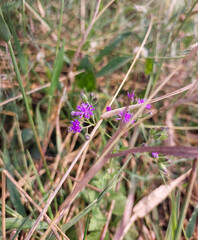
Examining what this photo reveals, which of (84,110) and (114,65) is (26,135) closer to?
(84,110)

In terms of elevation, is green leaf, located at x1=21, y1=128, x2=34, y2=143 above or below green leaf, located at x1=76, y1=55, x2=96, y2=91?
below

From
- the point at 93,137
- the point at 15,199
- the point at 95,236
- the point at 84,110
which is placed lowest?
the point at 95,236

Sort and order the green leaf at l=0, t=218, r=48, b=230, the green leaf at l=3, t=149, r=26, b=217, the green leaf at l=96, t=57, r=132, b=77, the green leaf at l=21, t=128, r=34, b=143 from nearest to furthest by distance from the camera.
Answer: the green leaf at l=0, t=218, r=48, b=230
the green leaf at l=3, t=149, r=26, b=217
the green leaf at l=21, t=128, r=34, b=143
the green leaf at l=96, t=57, r=132, b=77

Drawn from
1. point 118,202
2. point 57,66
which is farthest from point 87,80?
point 118,202

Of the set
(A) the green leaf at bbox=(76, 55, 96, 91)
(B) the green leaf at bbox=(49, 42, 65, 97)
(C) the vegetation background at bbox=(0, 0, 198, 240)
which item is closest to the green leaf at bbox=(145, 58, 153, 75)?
(C) the vegetation background at bbox=(0, 0, 198, 240)

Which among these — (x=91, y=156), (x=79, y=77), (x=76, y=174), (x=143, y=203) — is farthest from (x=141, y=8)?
(x=143, y=203)

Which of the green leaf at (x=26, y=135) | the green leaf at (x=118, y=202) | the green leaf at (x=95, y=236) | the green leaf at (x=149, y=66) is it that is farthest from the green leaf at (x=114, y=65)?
the green leaf at (x=95, y=236)

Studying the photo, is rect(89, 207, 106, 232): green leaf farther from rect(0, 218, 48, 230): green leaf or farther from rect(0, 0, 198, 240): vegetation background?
rect(0, 218, 48, 230): green leaf

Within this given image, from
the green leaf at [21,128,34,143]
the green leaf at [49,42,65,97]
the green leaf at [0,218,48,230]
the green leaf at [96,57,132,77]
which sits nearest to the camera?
the green leaf at [0,218,48,230]
